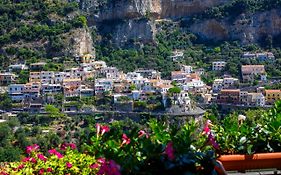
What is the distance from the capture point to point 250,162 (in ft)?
7.27

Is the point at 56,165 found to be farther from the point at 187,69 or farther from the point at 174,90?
the point at 187,69

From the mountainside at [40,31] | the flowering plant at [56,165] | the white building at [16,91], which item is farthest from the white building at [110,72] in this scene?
the flowering plant at [56,165]

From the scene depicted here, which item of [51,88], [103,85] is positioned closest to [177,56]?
[103,85]

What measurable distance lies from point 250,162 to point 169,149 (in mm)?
452

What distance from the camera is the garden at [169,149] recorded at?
75.7 inches

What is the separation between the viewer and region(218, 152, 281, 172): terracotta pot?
219 cm

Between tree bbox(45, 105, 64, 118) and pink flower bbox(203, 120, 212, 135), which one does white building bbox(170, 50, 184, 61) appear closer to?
tree bbox(45, 105, 64, 118)

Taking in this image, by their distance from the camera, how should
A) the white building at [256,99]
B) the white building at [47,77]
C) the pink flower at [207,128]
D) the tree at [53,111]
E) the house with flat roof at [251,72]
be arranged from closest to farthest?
the pink flower at [207,128] → the tree at [53,111] → the white building at [256,99] → the white building at [47,77] → the house with flat roof at [251,72]

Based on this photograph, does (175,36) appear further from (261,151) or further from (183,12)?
(261,151)

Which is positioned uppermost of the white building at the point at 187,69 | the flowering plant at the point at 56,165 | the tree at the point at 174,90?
the flowering plant at the point at 56,165

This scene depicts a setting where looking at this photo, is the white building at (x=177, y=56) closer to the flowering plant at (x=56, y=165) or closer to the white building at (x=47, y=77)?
the white building at (x=47, y=77)

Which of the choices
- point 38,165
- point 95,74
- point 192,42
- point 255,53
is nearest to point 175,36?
point 192,42

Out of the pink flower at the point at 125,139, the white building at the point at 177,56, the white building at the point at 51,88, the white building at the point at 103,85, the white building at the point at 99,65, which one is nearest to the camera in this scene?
the pink flower at the point at 125,139

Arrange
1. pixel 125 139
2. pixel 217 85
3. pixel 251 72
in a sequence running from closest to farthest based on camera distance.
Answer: pixel 125 139, pixel 217 85, pixel 251 72
